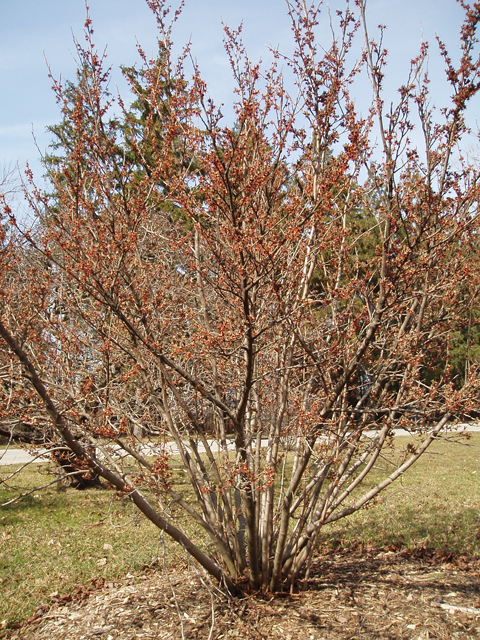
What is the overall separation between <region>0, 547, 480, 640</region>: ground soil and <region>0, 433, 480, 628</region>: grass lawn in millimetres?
317

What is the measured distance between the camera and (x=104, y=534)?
640cm

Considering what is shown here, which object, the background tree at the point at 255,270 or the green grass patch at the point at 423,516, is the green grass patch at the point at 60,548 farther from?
the green grass patch at the point at 423,516

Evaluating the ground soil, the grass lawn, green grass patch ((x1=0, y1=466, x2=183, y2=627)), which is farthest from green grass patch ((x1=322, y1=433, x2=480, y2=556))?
green grass patch ((x1=0, y1=466, x2=183, y2=627))

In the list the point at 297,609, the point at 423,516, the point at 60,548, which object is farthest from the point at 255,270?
the point at 423,516

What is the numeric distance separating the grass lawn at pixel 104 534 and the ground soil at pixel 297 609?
317mm

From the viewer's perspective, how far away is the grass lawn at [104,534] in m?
4.83

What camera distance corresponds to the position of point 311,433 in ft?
12.1

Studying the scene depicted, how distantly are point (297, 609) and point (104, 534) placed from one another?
3577 millimetres

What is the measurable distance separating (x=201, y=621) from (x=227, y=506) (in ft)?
2.76

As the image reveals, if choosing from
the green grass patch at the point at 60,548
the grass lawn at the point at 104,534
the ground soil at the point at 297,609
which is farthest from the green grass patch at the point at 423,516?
the green grass patch at the point at 60,548

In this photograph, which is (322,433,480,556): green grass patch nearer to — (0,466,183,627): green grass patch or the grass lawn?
the grass lawn

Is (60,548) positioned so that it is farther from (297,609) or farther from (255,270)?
(255,270)

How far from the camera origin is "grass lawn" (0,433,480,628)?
4.83 meters

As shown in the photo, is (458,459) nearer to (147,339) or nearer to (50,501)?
(50,501)
